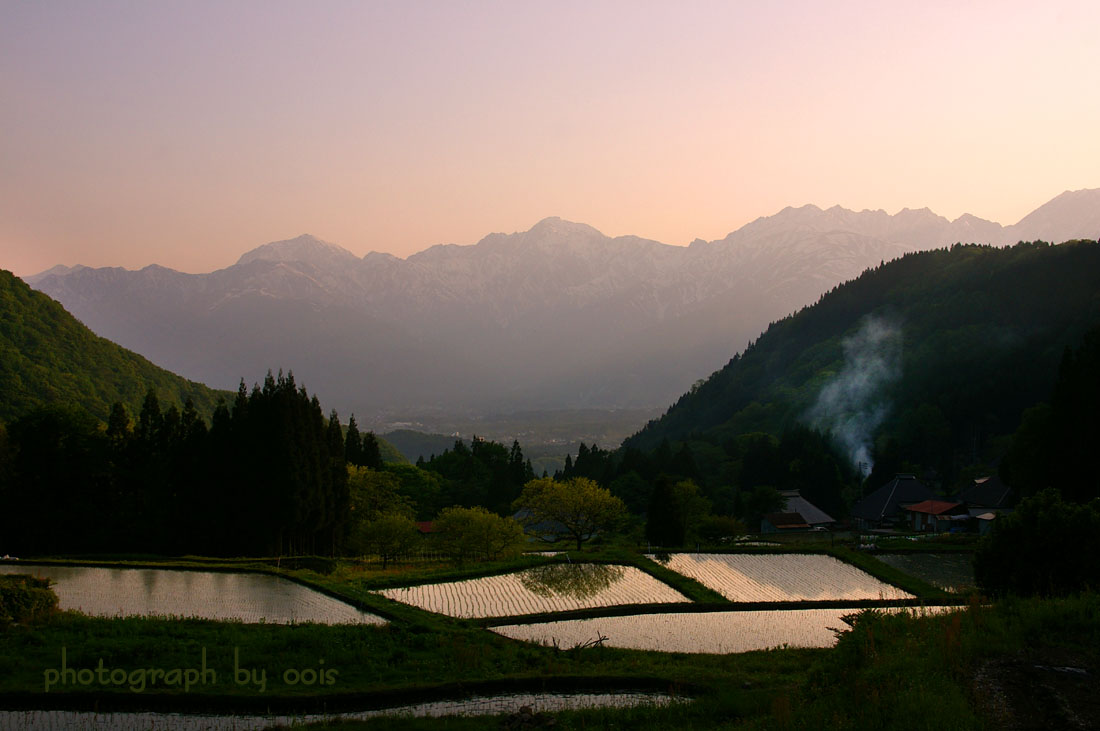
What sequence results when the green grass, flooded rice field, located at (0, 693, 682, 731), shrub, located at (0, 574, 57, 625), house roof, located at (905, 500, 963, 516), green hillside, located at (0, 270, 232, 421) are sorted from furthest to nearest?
1. green hillside, located at (0, 270, 232, 421)
2. house roof, located at (905, 500, 963, 516)
3. shrub, located at (0, 574, 57, 625)
4. flooded rice field, located at (0, 693, 682, 731)
5. the green grass

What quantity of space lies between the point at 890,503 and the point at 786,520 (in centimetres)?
1204

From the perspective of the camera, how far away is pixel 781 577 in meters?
41.9

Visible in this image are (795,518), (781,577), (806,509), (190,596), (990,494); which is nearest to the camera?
(190,596)

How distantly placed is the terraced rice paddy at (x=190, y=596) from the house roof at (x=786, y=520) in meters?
55.1

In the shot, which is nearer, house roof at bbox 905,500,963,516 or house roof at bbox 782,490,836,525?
house roof at bbox 905,500,963,516

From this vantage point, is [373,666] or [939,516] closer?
[373,666]

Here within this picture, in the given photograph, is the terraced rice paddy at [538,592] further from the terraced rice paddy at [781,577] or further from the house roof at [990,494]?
the house roof at [990,494]

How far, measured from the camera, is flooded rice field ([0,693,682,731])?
17156 mm

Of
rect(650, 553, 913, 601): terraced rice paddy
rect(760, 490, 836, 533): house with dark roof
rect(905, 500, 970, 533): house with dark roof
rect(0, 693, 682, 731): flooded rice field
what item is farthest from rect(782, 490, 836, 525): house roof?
rect(0, 693, 682, 731): flooded rice field

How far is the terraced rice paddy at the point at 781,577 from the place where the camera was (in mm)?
36812

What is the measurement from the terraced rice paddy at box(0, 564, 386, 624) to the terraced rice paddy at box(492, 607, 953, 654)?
21.6ft

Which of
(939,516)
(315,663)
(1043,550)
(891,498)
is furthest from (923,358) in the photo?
(315,663)

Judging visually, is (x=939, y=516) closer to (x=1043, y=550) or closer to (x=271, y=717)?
(x=1043, y=550)

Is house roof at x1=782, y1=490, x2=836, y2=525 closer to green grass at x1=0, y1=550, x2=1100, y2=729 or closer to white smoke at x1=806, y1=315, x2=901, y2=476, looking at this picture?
white smoke at x1=806, y1=315, x2=901, y2=476
